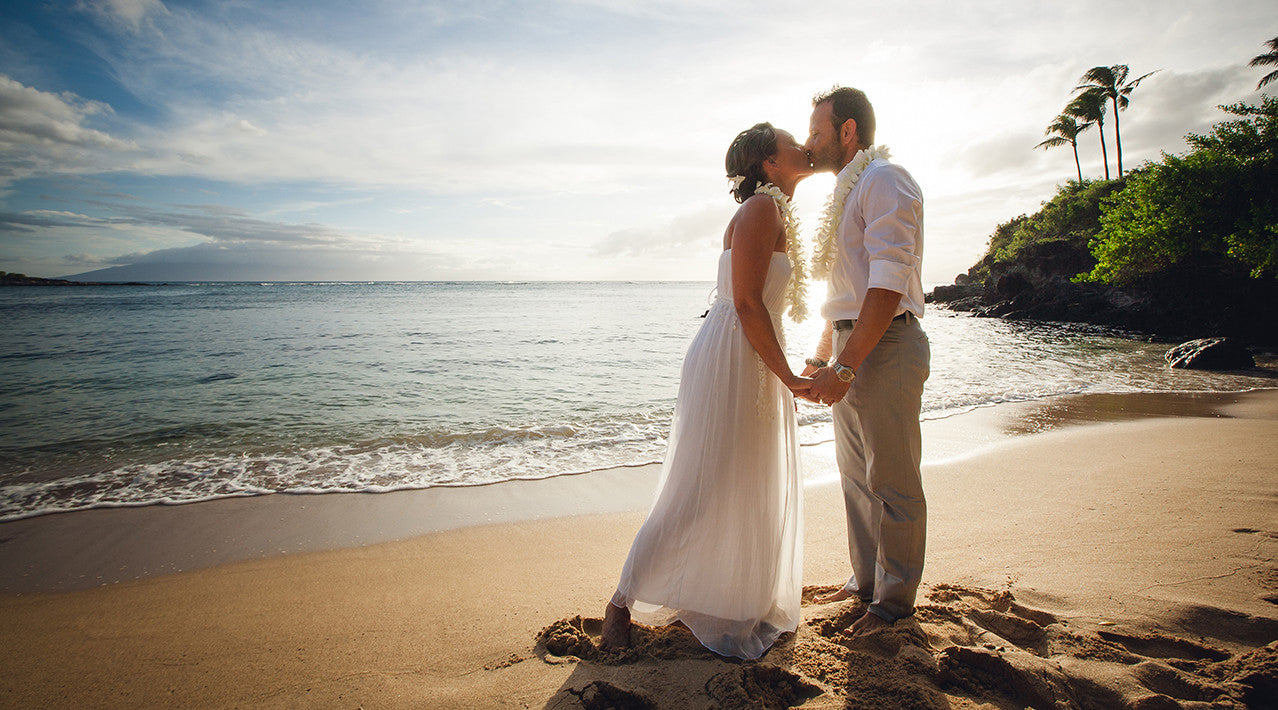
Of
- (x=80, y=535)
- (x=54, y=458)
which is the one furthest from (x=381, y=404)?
(x=80, y=535)

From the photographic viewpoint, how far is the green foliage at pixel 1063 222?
29969mm

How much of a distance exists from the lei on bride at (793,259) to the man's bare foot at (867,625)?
1418 millimetres

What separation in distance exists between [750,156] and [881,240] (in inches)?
27.7

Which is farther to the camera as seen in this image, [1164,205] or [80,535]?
[1164,205]

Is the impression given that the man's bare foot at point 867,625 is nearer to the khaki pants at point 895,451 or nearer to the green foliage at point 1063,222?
the khaki pants at point 895,451

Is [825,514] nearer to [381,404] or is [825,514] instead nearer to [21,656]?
[21,656]

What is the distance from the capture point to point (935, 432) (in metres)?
7.07

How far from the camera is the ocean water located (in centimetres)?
571

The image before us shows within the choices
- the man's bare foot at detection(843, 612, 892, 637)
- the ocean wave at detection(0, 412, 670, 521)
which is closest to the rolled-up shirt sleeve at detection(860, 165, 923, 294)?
the man's bare foot at detection(843, 612, 892, 637)

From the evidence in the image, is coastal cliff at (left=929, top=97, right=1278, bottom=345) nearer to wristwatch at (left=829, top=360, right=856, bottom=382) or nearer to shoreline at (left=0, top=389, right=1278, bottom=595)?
shoreline at (left=0, top=389, right=1278, bottom=595)

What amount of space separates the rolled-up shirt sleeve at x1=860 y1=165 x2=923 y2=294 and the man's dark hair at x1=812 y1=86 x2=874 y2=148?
319 millimetres

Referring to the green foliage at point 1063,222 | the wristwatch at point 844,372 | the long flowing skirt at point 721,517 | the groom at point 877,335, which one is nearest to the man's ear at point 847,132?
the groom at point 877,335

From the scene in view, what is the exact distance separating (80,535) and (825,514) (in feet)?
19.1

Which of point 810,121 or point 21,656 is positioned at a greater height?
point 810,121
